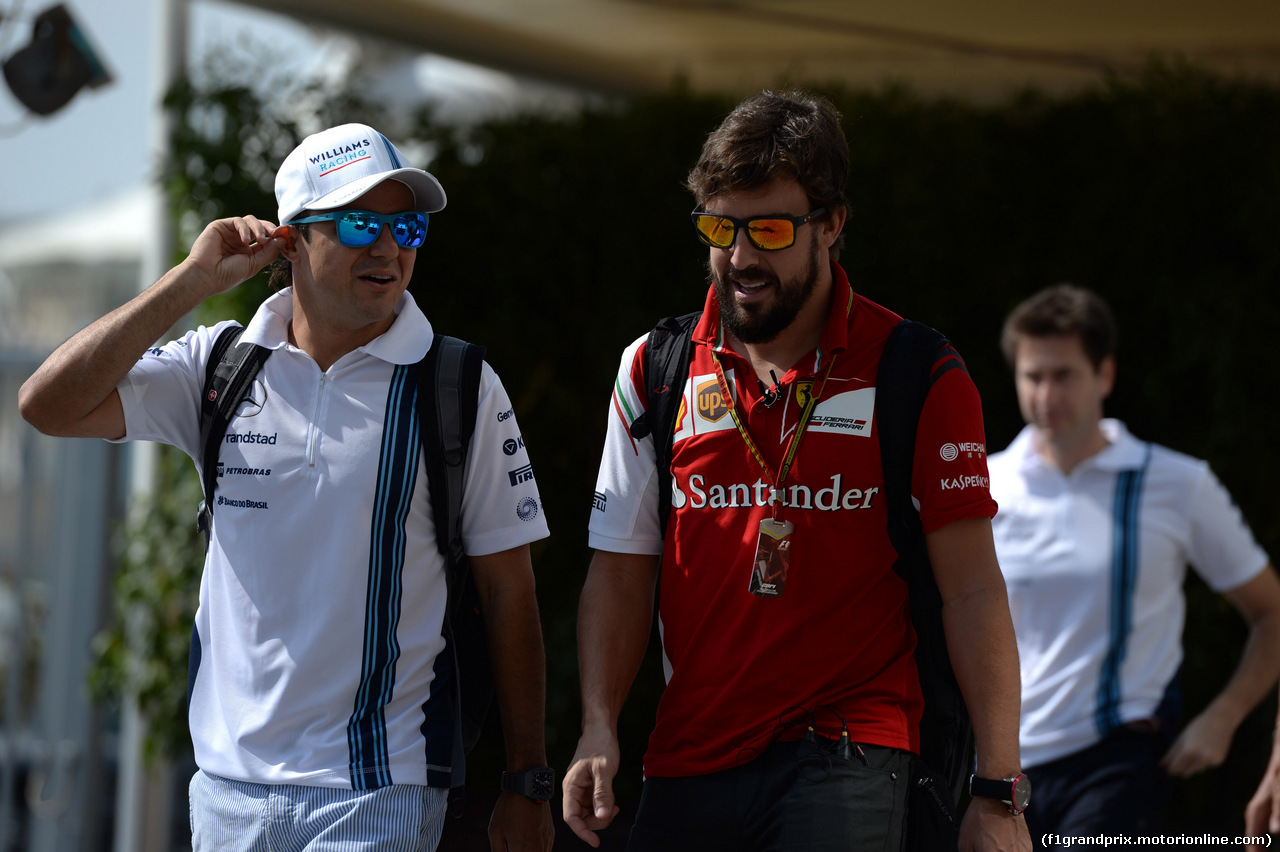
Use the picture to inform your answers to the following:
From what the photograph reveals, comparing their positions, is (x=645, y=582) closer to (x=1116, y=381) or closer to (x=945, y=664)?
(x=945, y=664)

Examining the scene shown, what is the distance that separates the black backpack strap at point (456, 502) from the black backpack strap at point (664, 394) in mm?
399

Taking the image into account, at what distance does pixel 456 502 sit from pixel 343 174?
2.52ft

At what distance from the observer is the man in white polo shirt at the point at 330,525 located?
2.64 m

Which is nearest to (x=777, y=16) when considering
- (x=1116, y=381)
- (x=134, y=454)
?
(x=1116, y=381)

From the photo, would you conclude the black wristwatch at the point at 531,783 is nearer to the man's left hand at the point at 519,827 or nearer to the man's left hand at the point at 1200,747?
the man's left hand at the point at 519,827

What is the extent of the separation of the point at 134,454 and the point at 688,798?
167 inches

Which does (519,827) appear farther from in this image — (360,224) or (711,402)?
(360,224)

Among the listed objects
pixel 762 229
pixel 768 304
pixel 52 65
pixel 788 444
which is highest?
pixel 52 65

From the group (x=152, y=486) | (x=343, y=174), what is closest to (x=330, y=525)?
(x=343, y=174)

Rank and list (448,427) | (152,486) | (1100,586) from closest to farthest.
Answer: (448,427) < (1100,586) < (152,486)

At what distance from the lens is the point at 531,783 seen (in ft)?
9.24

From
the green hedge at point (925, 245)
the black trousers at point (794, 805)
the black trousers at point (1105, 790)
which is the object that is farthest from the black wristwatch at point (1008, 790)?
the green hedge at point (925, 245)

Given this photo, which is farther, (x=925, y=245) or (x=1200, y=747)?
(x=925, y=245)

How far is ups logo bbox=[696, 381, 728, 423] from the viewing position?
2852mm
